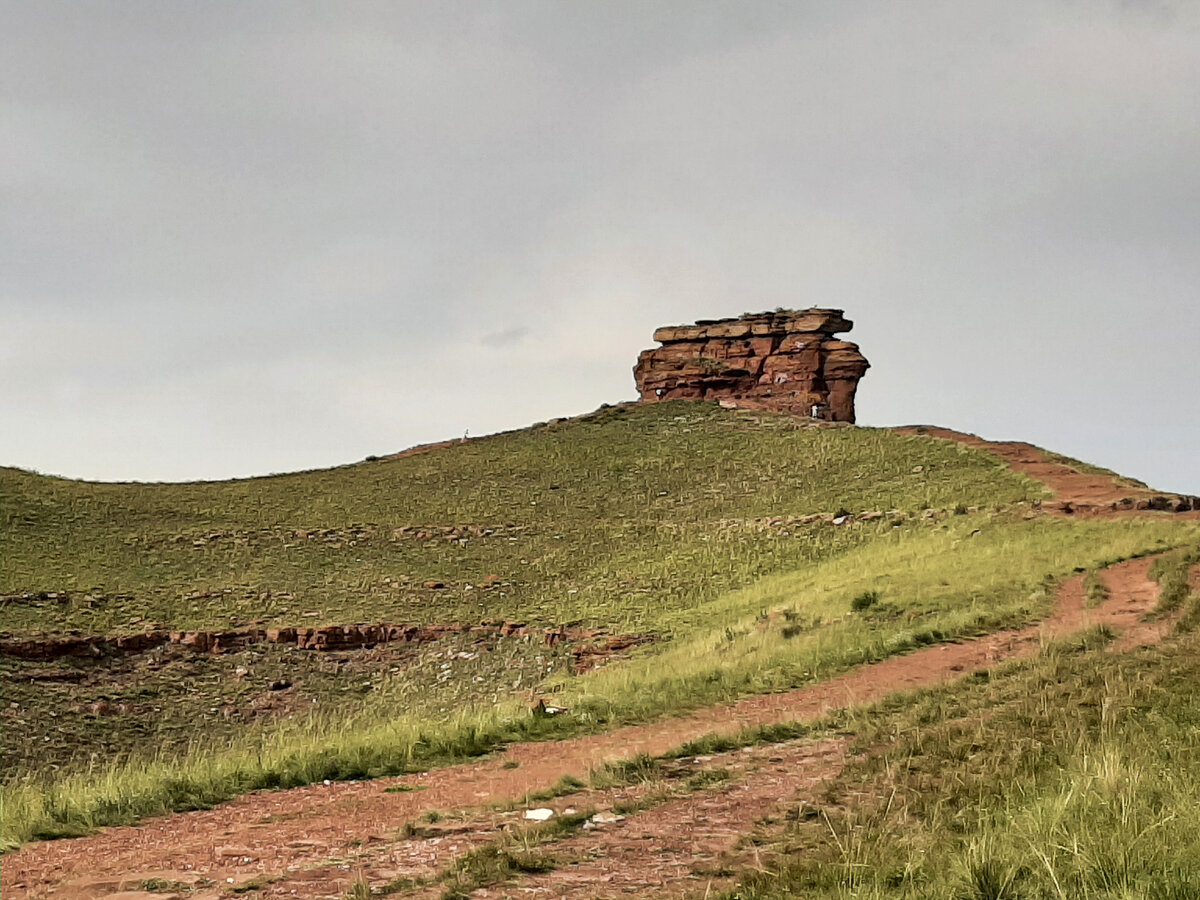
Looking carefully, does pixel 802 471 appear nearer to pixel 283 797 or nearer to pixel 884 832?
pixel 283 797

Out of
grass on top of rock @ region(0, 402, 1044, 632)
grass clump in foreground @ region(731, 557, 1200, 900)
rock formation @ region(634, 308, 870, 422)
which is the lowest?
grass clump in foreground @ region(731, 557, 1200, 900)

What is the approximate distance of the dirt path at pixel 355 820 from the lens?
6.16m

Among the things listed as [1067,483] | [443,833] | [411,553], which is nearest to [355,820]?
[443,833]

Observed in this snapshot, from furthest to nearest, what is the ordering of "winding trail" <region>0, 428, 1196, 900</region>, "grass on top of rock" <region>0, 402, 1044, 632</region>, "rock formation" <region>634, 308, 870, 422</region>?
"rock formation" <region>634, 308, 870, 422</region> → "grass on top of rock" <region>0, 402, 1044, 632</region> → "winding trail" <region>0, 428, 1196, 900</region>

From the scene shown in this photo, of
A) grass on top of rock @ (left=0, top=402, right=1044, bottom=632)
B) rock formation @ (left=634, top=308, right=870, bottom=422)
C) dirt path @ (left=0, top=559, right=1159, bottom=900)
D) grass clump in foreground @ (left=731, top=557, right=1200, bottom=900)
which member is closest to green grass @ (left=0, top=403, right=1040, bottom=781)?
grass on top of rock @ (left=0, top=402, right=1044, bottom=632)

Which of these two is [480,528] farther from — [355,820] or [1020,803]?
[1020,803]

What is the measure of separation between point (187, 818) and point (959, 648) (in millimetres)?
9961

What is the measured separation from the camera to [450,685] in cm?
1900

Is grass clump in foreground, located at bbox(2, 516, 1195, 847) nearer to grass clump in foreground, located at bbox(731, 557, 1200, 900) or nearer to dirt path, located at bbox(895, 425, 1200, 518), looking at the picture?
dirt path, located at bbox(895, 425, 1200, 518)

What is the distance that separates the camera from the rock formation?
51.5 metres

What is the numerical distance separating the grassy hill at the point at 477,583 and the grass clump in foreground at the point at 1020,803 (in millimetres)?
4805

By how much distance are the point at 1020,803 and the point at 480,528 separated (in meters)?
27.3

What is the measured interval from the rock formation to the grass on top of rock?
22.2 feet

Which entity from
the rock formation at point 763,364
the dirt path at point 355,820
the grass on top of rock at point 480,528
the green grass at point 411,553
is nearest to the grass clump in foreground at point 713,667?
the dirt path at point 355,820
